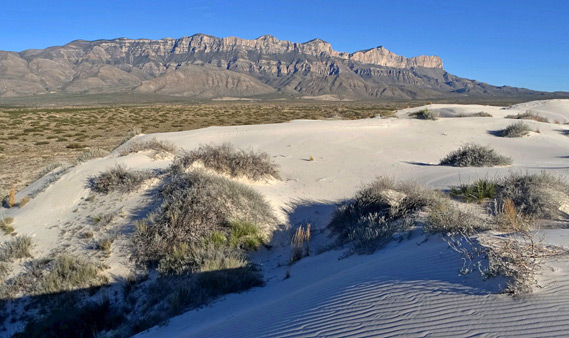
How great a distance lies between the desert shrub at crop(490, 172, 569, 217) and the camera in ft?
22.9

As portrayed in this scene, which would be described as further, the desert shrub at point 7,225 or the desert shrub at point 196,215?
the desert shrub at point 7,225

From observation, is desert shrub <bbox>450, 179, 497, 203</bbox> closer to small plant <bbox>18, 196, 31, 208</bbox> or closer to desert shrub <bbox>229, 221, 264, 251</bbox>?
desert shrub <bbox>229, 221, 264, 251</bbox>

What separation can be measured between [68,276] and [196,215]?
2412mm

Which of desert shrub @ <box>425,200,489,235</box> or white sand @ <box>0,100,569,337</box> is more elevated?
desert shrub @ <box>425,200,489,235</box>

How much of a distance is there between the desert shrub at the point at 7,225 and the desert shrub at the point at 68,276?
8.86 feet

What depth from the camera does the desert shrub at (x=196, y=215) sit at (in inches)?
284

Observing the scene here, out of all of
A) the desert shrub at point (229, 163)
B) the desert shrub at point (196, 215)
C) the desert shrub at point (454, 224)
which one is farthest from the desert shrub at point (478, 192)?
the desert shrub at point (229, 163)

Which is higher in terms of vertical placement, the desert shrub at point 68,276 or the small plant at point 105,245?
the small plant at point 105,245

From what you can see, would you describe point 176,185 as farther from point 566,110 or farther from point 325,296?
point 566,110

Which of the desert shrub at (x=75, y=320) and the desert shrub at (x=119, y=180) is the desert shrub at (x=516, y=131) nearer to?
the desert shrub at (x=119, y=180)

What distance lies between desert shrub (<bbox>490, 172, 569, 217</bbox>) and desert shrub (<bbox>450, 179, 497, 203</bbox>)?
150 millimetres

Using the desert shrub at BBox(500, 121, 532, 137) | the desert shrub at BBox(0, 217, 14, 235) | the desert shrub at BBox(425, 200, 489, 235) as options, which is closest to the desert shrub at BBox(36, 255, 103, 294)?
the desert shrub at BBox(0, 217, 14, 235)

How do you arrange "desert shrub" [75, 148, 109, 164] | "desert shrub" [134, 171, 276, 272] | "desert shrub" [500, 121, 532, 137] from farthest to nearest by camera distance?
"desert shrub" [500, 121, 532, 137], "desert shrub" [75, 148, 109, 164], "desert shrub" [134, 171, 276, 272]

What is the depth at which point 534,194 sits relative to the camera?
724 centimetres
